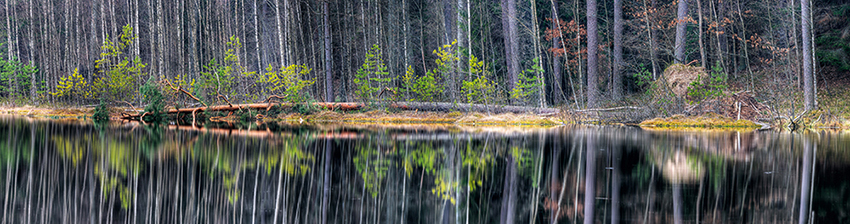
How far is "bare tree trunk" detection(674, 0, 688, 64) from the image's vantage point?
1936cm

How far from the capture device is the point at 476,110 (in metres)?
17.6

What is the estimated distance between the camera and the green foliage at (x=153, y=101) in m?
17.8

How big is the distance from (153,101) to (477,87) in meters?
9.98

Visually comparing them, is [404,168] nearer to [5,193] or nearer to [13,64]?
[5,193]

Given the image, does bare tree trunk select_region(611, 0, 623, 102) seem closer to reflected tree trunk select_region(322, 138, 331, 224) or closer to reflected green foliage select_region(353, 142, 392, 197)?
reflected green foliage select_region(353, 142, 392, 197)

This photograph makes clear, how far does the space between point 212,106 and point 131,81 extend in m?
4.22

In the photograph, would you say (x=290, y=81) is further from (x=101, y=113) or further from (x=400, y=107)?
(x=101, y=113)

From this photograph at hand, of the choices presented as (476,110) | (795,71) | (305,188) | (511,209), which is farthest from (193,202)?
(795,71)

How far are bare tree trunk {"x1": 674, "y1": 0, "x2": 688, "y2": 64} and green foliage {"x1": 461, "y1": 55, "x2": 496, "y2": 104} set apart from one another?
6.50 metres

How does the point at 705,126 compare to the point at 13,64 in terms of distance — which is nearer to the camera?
the point at 705,126

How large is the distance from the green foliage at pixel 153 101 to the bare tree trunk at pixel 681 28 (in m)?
16.2

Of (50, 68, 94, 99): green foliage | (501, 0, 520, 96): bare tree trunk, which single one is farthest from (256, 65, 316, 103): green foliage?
(50, 68, 94, 99): green foliage

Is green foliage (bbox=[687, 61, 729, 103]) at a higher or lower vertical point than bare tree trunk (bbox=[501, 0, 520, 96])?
lower

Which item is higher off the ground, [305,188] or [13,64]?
[13,64]
